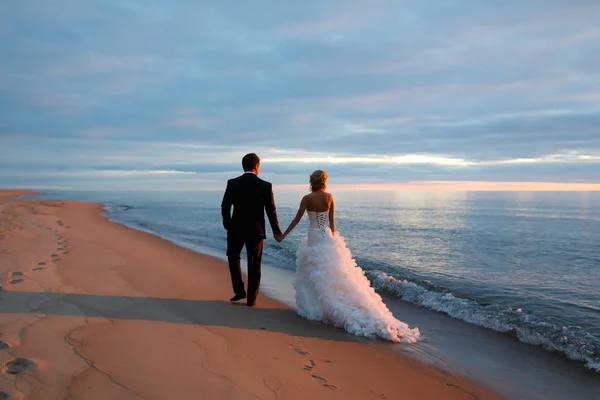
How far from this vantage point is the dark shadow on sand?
5508mm

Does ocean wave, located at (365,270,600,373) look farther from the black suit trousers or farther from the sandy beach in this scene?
the black suit trousers

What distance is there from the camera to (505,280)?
11711 mm

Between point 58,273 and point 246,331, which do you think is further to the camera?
point 58,273

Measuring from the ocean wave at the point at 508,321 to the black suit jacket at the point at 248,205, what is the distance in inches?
168

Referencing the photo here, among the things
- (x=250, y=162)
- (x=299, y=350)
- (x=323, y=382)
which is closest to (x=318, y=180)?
(x=250, y=162)

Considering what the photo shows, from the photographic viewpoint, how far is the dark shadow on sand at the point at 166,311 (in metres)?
5.51

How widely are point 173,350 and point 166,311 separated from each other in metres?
1.71

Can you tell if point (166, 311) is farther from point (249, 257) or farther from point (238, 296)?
point (249, 257)

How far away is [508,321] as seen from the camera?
7609 millimetres

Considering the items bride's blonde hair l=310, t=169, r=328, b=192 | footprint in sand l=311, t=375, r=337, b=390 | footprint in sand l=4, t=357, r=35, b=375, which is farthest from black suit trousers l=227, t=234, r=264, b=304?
footprint in sand l=4, t=357, r=35, b=375

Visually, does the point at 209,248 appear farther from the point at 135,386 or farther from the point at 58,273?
the point at 135,386

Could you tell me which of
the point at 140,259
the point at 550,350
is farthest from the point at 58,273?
the point at 550,350

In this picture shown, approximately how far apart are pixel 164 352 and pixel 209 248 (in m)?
11.2

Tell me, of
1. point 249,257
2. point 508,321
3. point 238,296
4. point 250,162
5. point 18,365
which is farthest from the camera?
point 508,321
